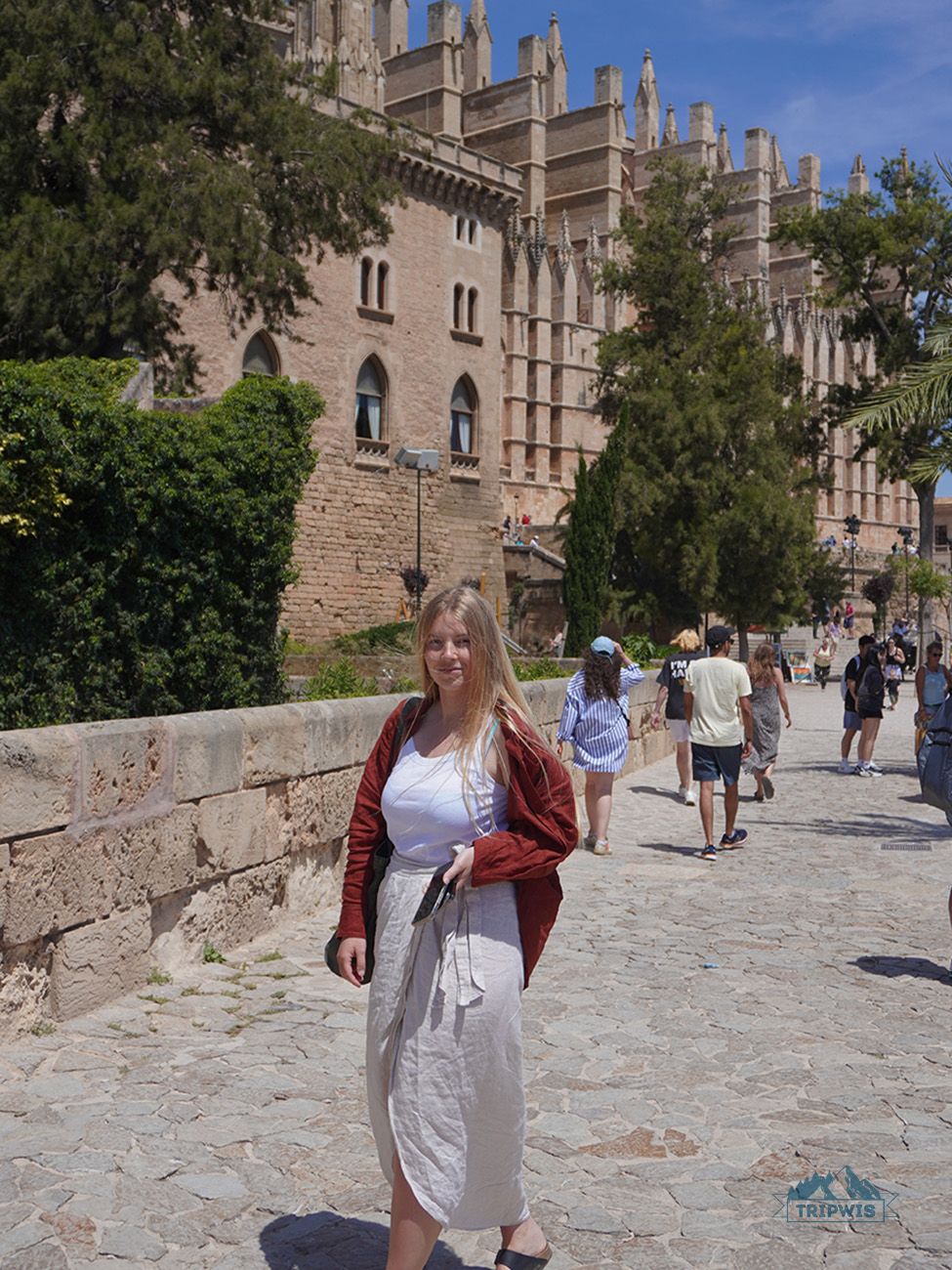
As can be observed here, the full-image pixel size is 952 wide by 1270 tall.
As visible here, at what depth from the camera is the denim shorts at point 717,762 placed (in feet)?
29.7

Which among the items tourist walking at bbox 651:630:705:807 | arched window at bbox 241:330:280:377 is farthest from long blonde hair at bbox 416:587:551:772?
arched window at bbox 241:330:280:377

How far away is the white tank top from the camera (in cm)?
279

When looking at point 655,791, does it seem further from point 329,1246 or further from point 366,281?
point 366,281

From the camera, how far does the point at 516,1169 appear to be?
2826 millimetres

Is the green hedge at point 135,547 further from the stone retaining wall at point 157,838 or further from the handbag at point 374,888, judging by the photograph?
the handbag at point 374,888

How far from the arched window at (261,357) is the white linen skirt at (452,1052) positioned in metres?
26.3

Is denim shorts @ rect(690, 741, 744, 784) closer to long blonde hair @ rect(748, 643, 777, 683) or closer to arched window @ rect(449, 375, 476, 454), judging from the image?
long blonde hair @ rect(748, 643, 777, 683)

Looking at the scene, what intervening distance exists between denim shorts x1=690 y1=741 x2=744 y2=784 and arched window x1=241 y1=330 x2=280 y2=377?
68.6ft

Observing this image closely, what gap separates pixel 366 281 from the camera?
31.4 metres

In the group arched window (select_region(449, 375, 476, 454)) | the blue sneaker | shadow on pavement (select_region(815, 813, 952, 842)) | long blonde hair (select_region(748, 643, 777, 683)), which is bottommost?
shadow on pavement (select_region(815, 813, 952, 842))

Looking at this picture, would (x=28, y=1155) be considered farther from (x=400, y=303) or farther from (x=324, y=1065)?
(x=400, y=303)

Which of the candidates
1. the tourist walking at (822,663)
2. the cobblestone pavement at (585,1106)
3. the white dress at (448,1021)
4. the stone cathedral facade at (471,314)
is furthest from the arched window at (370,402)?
the white dress at (448,1021)

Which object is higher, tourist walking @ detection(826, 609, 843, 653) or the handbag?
the handbag

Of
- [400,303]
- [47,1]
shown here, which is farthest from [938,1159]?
[400,303]
